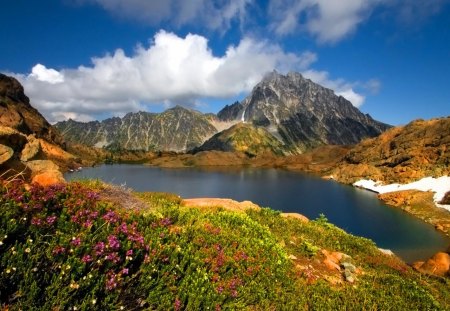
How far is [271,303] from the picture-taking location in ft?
28.3

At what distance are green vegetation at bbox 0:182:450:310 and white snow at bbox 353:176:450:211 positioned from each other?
94333 mm

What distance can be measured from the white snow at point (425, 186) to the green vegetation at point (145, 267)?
309 feet

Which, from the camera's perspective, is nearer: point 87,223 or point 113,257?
point 113,257

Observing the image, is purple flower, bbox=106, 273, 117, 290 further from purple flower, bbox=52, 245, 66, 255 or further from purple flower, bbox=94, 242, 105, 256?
purple flower, bbox=52, 245, 66, 255

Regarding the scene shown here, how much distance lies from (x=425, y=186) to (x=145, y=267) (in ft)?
428

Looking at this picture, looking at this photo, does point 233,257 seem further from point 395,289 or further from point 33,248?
point 395,289

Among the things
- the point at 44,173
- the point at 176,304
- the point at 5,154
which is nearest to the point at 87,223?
the point at 176,304

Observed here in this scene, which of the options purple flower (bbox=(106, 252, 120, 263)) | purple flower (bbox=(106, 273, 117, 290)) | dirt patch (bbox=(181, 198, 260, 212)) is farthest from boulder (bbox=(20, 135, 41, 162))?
purple flower (bbox=(106, 273, 117, 290))

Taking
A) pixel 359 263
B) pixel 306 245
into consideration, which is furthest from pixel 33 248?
pixel 359 263

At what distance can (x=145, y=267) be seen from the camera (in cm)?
701

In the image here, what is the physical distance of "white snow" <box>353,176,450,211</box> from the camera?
10245cm

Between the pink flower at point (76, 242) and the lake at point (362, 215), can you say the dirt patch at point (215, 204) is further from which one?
the lake at point (362, 215)

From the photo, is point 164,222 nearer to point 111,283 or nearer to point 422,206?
point 111,283

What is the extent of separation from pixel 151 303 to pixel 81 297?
140cm
